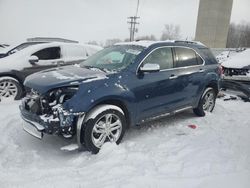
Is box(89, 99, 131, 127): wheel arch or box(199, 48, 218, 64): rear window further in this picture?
box(199, 48, 218, 64): rear window

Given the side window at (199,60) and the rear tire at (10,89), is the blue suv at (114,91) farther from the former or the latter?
the rear tire at (10,89)

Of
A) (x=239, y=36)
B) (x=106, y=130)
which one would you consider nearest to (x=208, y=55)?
(x=106, y=130)

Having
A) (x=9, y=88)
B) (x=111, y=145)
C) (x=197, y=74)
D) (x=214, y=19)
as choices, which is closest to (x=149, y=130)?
(x=111, y=145)

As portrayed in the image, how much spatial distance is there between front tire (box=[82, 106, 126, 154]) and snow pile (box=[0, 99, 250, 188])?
0.14 meters

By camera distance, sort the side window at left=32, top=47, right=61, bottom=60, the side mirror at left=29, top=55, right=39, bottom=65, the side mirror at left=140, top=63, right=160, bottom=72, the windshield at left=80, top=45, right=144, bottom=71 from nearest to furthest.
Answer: the side mirror at left=140, top=63, right=160, bottom=72 < the windshield at left=80, top=45, right=144, bottom=71 < the side mirror at left=29, top=55, right=39, bottom=65 < the side window at left=32, top=47, right=61, bottom=60

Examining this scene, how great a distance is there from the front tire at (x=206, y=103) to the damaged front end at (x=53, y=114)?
10.8 feet

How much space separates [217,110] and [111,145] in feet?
12.1

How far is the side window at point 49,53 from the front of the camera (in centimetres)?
782

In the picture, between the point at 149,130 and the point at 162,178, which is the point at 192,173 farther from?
the point at 149,130

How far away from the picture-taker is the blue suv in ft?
13.3

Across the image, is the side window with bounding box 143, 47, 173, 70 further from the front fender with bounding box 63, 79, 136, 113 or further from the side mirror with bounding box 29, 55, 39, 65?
the side mirror with bounding box 29, 55, 39, 65

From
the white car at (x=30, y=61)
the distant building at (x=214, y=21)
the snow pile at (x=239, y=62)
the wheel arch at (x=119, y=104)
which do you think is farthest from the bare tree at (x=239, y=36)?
the wheel arch at (x=119, y=104)

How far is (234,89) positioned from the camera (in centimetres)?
823

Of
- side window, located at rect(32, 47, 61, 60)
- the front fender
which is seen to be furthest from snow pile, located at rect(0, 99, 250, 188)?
side window, located at rect(32, 47, 61, 60)
